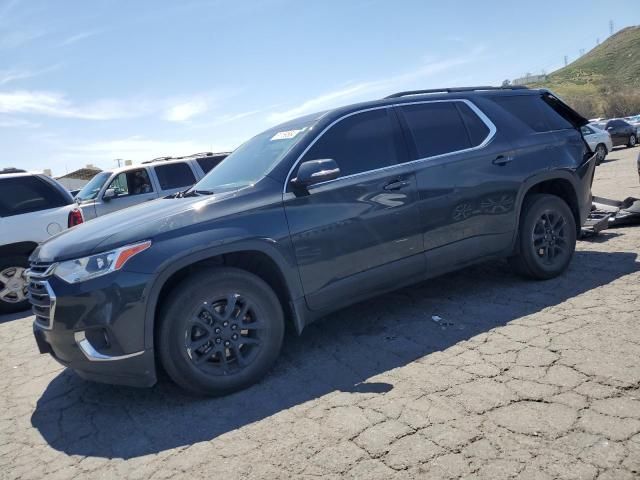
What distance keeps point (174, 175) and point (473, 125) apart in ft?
24.2

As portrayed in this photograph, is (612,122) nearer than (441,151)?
No

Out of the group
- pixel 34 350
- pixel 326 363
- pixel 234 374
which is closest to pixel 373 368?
pixel 326 363

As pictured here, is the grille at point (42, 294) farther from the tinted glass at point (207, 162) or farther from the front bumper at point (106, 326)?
the tinted glass at point (207, 162)

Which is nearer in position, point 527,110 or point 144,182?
point 527,110

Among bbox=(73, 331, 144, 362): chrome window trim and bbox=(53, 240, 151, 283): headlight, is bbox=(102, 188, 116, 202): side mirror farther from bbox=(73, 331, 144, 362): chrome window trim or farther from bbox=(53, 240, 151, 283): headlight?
bbox=(73, 331, 144, 362): chrome window trim

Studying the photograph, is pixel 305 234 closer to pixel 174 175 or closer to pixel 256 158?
pixel 256 158

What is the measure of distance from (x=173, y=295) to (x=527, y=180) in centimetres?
352

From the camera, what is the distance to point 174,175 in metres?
10.7

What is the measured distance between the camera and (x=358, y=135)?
424 cm

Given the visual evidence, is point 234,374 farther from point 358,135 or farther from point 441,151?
point 441,151

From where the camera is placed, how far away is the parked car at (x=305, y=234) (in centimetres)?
328

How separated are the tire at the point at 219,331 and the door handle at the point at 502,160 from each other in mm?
2568

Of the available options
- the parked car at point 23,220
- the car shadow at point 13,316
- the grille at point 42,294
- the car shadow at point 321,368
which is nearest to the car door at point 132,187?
the parked car at point 23,220

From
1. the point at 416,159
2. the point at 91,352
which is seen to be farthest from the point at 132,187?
the point at 91,352
